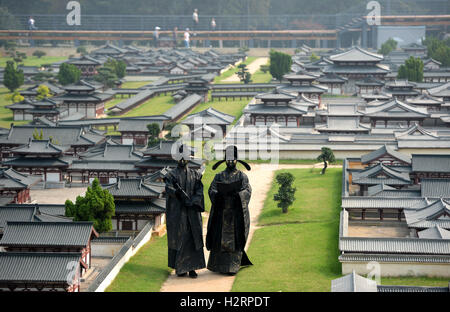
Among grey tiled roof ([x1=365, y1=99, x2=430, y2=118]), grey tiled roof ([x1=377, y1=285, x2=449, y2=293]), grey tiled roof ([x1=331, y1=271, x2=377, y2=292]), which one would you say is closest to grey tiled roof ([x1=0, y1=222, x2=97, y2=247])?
grey tiled roof ([x1=331, y1=271, x2=377, y2=292])

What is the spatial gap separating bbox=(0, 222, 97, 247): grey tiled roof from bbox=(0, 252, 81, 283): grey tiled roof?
3079 millimetres

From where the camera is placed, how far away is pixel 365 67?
81.9 meters

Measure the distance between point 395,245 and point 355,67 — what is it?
57.6 m

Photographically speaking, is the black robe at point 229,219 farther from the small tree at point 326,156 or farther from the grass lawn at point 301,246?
the small tree at point 326,156

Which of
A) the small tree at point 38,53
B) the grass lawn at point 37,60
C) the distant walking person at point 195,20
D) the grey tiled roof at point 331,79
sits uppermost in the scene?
the distant walking person at point 195,20

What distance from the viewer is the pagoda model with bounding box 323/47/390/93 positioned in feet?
263

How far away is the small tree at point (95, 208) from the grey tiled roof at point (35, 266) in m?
6.94

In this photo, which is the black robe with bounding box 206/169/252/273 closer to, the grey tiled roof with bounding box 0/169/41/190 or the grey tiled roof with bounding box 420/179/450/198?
the grey tiled roof with bounding box 420/179/450/198

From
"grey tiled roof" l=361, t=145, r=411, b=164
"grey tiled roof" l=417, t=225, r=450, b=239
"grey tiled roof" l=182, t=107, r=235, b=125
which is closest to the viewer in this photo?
"grey tiled roof" l=417, t=225, r=450, b=239

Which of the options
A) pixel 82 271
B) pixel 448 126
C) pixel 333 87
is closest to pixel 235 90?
pixel 333 87

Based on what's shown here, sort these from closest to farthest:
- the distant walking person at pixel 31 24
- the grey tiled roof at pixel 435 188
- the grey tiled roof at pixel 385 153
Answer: the grey tiled roof at pixel 435 188
the grey tiled roof at pixel 385 153
the distant walking person at pixel 31 24

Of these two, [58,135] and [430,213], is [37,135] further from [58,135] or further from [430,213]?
[430,213]

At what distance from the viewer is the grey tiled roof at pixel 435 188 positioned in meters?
34.2

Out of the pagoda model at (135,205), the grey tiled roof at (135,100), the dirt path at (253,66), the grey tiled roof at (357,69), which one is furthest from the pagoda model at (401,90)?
the pagoda model at (135,205)
